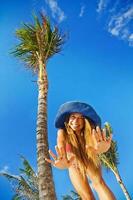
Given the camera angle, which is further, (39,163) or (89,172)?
(39,163)

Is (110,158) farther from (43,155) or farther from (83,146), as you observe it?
(83,146)

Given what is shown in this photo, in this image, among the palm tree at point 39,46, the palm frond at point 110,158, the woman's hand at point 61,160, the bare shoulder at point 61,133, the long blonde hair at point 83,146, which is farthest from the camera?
the palm frond at point 110,158

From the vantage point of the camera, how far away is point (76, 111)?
5.00 m

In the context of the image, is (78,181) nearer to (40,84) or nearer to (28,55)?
(40,84)

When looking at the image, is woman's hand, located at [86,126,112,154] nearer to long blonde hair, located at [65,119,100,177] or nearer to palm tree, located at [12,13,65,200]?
long blonde hair, located at [65,119,100,177]

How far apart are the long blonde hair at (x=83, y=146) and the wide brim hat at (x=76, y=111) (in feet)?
0.29

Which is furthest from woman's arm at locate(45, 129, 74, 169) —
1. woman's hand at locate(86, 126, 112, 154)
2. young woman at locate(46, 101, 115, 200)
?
woman's hand at locate(86, 126, 112, 154)

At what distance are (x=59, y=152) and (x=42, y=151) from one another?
3.38 m

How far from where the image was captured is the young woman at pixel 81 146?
183 inches

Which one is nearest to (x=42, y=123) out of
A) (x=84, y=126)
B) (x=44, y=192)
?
(x=44, y=192)

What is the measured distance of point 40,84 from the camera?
11398 millimetres

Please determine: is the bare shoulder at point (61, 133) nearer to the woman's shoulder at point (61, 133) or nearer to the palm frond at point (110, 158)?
the woman's shoulder at point (61, 133)

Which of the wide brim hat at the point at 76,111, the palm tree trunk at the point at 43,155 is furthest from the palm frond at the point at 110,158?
the wide brim hat at the point at 76,111

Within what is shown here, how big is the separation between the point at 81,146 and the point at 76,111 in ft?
1.56
